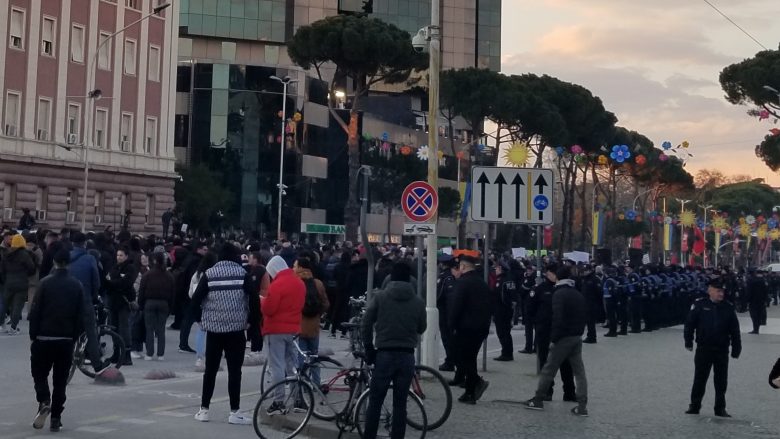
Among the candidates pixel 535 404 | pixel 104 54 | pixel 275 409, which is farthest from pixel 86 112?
pixel 275 409

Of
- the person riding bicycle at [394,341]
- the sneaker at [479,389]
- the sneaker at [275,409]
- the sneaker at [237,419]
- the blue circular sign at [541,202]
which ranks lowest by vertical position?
the sneaker at [237,419]

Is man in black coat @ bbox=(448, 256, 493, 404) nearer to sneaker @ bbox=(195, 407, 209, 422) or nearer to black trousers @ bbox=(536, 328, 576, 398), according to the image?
black trousers @ bbox=(536, 328, 576, 398)

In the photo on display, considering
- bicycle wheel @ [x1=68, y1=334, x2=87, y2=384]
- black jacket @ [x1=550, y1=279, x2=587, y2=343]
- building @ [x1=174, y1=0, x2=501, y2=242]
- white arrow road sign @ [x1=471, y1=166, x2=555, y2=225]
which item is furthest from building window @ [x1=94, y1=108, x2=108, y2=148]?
black jacket @ [x1=550, y1=279, x2=587, y2=343]

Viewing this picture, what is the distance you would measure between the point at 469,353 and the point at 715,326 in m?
2.87

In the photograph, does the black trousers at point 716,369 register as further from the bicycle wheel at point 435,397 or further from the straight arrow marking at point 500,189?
the straight arrow marking at point 500,189

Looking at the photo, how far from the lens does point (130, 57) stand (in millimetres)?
57812

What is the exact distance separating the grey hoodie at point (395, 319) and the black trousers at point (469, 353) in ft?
12.3

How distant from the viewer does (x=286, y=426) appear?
11.6 metres

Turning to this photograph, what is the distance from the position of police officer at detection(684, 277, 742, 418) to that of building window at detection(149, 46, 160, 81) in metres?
47.3

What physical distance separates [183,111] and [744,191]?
2930 inches

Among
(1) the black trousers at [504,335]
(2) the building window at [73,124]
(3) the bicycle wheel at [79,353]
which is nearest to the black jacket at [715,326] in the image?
(1) the black trousers at [504,335]

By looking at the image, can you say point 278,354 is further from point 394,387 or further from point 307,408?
point 394,387

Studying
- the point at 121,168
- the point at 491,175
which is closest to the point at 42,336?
the point at 491,175

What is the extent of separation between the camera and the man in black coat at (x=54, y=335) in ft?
38.9
